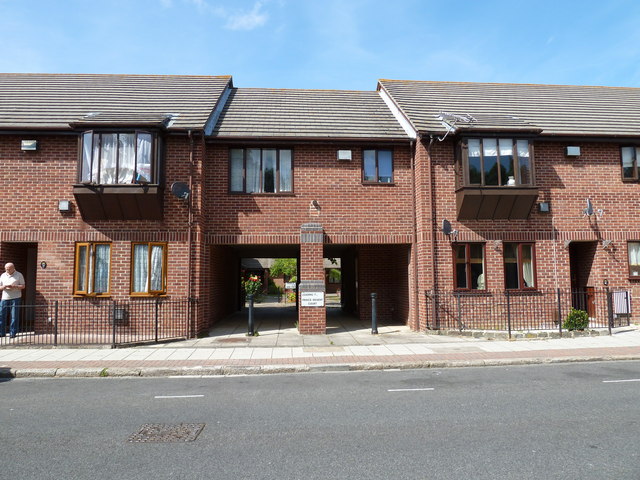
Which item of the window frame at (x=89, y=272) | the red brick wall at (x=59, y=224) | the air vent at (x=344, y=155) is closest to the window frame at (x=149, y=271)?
the red brick wall at (x=59, y=224)

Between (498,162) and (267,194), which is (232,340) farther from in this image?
(498,162)

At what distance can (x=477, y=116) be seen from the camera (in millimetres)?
14211

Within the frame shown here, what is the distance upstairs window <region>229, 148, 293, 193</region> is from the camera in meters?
13.4

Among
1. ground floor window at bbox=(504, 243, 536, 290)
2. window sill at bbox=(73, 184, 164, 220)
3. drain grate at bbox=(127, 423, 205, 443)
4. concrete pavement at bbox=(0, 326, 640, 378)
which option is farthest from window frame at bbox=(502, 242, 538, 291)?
drain grate at bbox=(127, 423, 205, 443)

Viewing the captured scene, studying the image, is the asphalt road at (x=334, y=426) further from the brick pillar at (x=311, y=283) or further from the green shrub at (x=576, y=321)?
the brick pillar at (x=311, y=283)

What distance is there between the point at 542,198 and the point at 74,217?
1390cm

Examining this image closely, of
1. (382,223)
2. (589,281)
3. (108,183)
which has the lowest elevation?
(589,281)

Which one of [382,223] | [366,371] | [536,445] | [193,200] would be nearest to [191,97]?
[193,200]

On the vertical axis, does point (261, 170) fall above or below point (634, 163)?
below

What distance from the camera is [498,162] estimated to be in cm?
1280

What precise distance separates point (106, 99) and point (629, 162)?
17445 mm

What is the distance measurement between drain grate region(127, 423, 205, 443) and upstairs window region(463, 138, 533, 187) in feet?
34.1

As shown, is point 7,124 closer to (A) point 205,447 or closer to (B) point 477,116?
(A) point 205,447

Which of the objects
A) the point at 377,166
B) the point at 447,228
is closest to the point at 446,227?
the point at 447,228
